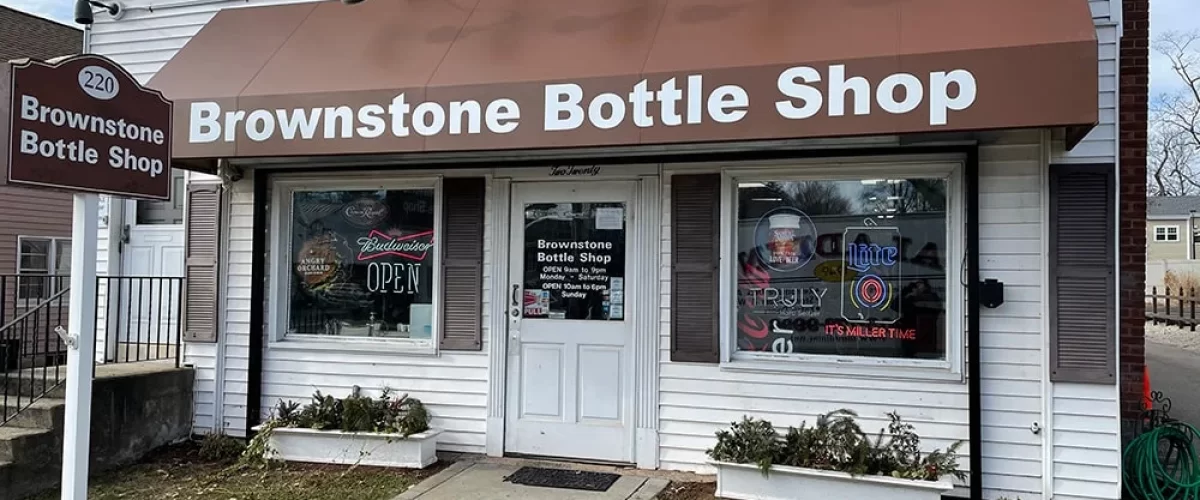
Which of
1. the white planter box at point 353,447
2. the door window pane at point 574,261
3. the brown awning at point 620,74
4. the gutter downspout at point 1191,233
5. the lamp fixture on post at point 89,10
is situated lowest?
the white planter box at point 353,447

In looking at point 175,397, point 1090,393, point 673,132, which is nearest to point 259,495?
point 175,397

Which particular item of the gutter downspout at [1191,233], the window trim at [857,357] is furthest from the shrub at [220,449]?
the gutter downspout at [1191,233]

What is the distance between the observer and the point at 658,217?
559cm

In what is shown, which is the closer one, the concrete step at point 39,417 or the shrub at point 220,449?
the concrete step at point 39,417

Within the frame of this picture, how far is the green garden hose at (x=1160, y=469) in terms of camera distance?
16.1ft

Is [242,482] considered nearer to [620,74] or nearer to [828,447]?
[620,74]

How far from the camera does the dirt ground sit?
5.00 meters

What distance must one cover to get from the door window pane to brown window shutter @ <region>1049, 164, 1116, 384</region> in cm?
270

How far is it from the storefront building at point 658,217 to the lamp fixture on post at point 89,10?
145 mm

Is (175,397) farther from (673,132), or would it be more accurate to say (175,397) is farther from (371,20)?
(673,132)

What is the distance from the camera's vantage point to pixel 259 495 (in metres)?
5.12

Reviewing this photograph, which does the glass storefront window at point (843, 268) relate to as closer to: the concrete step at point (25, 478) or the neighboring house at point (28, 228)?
the concrete step at point (25, 478)

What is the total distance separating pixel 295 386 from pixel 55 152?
2933 mm

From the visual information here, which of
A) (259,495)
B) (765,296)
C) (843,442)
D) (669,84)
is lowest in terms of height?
(259,495)
